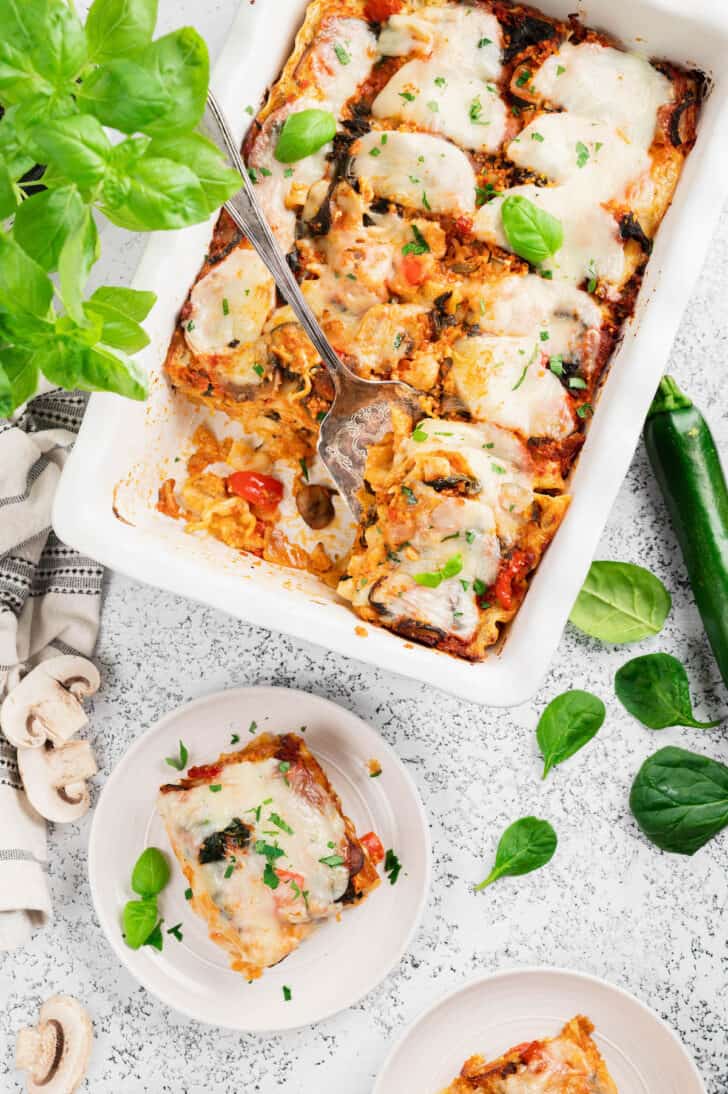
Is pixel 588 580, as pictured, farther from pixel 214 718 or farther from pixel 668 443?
pixel 214 718

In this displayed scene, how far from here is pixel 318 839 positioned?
105 inches

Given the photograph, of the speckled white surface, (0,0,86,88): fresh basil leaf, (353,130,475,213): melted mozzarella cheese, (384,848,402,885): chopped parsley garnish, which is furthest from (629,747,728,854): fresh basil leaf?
(0,0,86,88): fresh basil leaf

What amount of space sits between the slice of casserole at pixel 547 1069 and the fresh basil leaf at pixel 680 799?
51 cm

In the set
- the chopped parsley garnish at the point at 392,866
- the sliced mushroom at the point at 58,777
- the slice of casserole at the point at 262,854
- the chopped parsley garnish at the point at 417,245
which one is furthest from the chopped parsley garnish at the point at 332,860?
the chopped parsley garnish at the point at 417,245

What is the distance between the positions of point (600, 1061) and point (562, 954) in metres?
0.26

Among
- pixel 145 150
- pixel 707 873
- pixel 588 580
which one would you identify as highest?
pixel 145 150

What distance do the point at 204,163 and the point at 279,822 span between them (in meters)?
1.53

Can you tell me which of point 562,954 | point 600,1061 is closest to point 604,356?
point 562,954

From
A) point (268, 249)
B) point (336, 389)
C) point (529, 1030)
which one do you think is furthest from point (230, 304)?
point (529, 1030)

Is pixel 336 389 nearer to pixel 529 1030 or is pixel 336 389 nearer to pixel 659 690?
pixel 659 690

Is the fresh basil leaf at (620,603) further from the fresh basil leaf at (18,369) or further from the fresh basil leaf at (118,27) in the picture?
the fresh basil leaf at (118,27)

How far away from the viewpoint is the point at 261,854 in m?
2.64

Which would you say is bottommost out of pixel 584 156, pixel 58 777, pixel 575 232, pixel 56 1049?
pixel 56 1049

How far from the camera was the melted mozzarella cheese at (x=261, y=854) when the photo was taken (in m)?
2.63
